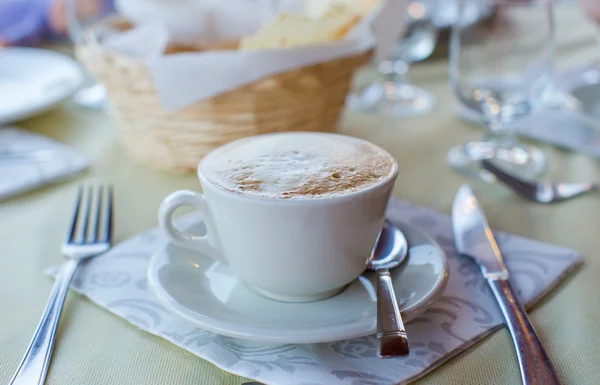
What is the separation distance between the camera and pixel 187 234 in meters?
0.47

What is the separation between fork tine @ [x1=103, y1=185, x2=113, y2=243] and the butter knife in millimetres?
298

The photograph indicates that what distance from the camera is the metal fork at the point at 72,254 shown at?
379 millimetres

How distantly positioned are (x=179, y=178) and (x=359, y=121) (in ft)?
0.94

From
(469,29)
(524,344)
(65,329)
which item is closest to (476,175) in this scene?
(469,29)

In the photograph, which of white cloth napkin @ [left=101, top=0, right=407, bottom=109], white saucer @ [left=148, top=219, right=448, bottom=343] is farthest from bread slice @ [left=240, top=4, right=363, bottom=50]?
white saucer @ [left=148, top=219, right=448, bottom=343]

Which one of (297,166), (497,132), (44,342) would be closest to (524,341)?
→ (297,166)

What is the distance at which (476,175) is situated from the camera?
68cm

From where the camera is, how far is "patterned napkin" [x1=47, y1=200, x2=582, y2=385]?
38 centimetres

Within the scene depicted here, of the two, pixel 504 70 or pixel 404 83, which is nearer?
pixel 504 70

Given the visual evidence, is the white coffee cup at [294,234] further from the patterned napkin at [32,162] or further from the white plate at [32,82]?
the white plate at [32,82]

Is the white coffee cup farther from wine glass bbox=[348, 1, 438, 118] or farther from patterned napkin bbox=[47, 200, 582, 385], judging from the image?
wine glass bbox=[348, 1, 438, 118]

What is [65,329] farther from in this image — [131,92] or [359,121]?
[359,121]

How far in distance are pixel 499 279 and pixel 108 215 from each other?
0.35 meters

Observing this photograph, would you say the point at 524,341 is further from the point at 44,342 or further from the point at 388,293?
the point at 44,342
